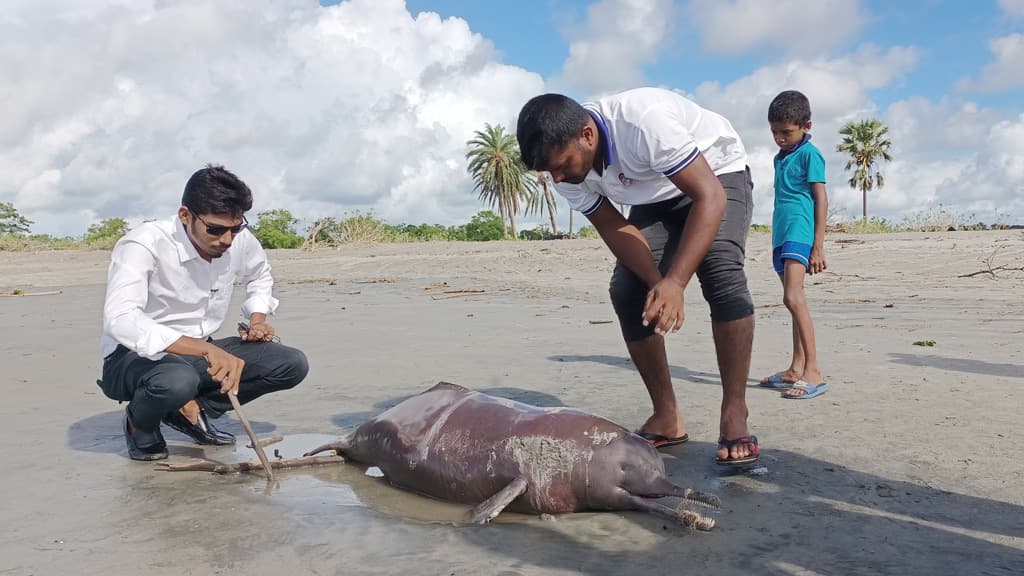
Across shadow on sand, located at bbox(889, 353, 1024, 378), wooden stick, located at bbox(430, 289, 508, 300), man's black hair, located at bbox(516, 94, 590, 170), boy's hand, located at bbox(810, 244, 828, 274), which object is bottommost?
shadow on sand, located at bbox(889, 353, 1024, 378)

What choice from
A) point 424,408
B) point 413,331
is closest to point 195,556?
point 424,408

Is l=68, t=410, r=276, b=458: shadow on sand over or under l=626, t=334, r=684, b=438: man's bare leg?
under

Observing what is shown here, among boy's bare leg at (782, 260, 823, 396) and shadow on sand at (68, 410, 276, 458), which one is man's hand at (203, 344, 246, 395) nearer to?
shadow on sand at (68, 410, 276, 458)

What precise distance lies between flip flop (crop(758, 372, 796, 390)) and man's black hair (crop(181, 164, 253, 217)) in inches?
133

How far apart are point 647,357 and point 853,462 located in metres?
1.06

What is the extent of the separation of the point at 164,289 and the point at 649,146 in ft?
8.22

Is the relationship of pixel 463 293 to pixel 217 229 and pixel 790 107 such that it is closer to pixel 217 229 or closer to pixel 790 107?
pixel 790 107

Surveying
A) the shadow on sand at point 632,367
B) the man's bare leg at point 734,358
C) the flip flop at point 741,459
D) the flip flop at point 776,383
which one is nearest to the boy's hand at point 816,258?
the flip flop at point 776,383

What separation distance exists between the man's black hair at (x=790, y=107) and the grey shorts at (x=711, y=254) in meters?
1.39

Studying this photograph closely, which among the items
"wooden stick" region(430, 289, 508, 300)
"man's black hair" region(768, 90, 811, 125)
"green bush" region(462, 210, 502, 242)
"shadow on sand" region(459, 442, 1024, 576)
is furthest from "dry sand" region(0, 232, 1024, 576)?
"green bush" region(462, 210, 502, 242)

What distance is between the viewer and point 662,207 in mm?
4125

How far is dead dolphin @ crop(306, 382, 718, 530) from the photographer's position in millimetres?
3303

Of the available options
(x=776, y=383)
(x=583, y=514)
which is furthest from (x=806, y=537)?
(x=776, y=383)

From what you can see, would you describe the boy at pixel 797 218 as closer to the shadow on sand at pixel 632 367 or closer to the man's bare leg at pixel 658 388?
the shadow on sand at pixel 632 367
